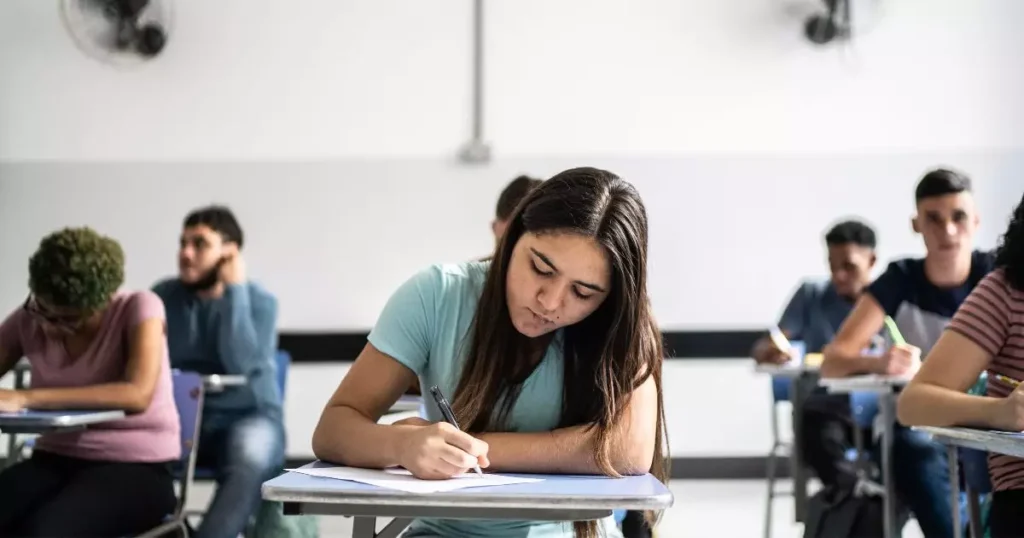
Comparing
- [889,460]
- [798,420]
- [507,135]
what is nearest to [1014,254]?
[889,460]

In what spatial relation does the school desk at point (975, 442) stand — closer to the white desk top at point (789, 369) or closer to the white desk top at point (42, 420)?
the white desk top at point (789, 369)

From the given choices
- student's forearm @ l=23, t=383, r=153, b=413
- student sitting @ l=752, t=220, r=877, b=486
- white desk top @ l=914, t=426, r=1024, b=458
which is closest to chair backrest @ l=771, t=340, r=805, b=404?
student sitting @ l=752, t=220, r=877, b=486

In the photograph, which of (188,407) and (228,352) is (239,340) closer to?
(228,352)

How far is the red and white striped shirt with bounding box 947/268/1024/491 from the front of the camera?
187 centimetres

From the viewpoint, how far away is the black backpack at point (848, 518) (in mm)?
3135

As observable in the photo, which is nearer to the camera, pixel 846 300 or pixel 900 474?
pixel 900 474

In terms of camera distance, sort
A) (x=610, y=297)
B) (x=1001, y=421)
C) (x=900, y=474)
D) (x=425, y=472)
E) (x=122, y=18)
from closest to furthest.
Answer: (x=425, y=472)
(x=610, y=297)
(x=1001, y=421)
(x=900, y=474)
(x=122, y=18)

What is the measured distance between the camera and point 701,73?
209 inches

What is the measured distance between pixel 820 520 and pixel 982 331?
1446 mm

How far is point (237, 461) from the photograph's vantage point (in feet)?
10.6

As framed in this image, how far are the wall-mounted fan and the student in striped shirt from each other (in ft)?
14.2

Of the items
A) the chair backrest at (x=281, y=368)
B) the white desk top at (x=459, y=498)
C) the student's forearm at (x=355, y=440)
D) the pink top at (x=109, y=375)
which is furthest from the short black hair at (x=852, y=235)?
the white desk top at (x=459, y=498)

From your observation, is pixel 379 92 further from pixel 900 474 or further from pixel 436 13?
pixel 900 474

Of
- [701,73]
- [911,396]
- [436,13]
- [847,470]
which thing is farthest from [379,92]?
[911,396]
